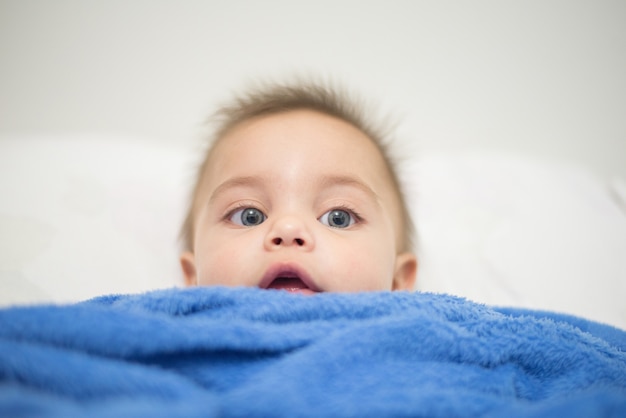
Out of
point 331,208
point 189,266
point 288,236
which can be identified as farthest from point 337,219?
point 189,266

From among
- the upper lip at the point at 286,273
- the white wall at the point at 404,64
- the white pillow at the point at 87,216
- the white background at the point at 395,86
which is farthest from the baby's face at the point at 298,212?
the white wall at the point at 404,64

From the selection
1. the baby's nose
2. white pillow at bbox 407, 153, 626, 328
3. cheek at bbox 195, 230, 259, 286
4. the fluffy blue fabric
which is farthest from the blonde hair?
the fluffy blue fabric

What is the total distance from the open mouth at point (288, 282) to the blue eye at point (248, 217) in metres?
0.14

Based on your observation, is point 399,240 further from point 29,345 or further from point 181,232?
point 29,345

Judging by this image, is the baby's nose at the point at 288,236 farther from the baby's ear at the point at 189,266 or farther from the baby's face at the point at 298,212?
the baby's ear at the point at 189,266

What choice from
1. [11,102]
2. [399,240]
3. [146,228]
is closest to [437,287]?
[399,240]

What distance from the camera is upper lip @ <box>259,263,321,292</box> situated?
755mm

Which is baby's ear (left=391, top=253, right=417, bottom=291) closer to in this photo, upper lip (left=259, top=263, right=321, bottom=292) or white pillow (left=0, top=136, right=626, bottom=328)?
white pillow (left=0, top=136, right=626, bottom=328)

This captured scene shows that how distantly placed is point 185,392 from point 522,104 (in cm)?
143

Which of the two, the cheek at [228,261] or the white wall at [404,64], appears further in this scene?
the white wall at [404,64]

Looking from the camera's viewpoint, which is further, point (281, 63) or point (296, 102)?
point (281, 63)

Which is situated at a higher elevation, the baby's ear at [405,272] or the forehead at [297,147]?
the forehead at [297,147]

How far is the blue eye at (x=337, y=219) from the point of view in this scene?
2.91ft

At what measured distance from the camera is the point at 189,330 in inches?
20.1
